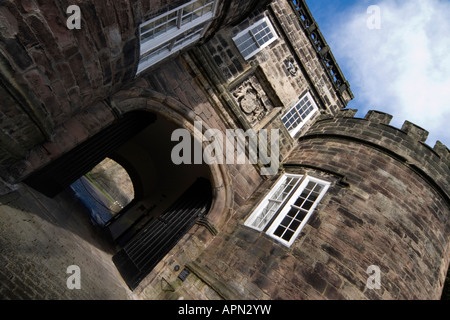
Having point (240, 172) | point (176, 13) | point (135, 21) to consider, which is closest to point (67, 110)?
point (135, 21)

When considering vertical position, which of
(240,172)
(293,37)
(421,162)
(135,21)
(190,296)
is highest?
(293,37)

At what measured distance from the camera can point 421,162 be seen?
718cm

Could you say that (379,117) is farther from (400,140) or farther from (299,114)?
(299,114)

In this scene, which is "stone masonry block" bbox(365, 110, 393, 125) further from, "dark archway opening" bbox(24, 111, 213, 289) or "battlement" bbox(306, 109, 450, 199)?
"dark archway opening" bbox(24, 111, 213, 289)

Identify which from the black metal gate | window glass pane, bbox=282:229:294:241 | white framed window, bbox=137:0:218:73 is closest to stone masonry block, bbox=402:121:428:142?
window glass pane, bbox=282:229:294:241

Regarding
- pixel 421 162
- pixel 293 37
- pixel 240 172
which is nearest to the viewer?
pixel 421 162

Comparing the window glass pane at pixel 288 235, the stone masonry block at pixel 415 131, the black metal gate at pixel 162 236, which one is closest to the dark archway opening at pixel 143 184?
the black metal gate at pixel 162 236

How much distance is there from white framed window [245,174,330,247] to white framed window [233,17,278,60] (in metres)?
4.30

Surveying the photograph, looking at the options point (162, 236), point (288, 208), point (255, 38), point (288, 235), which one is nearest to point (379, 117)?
point (288, 208)

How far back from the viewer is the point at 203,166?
810 centimetres

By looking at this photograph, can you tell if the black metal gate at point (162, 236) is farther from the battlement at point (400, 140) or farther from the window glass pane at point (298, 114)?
Answer: the battlement at point (400, 140)

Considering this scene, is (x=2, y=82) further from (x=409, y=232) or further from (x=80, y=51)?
(x=409, y=232)

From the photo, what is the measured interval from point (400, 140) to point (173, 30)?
6.69 m
